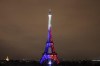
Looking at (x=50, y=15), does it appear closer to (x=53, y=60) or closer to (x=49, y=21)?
(x=49, y=21)

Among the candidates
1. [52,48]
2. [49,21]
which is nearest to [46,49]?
[52,48]

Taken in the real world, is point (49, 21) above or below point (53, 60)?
above

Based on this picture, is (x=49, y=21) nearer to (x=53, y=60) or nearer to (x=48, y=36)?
(x=48, y=36)

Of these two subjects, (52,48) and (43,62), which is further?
(43,62)

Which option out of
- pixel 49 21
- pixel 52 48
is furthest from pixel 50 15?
pixel 52 48

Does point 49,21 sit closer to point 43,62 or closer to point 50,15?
point 50,15

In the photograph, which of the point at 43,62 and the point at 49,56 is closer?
the point at 49,56

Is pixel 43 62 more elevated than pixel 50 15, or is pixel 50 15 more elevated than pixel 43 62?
pixel 50 15

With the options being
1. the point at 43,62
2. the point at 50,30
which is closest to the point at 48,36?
the point at 50,30
